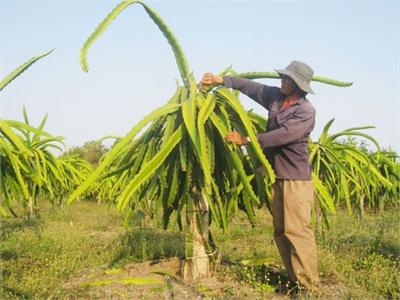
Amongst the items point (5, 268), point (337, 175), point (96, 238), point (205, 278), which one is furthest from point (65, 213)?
point (205, 278)

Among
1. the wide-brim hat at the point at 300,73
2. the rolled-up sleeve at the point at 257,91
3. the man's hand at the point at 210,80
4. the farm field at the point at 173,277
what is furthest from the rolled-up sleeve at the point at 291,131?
the farm field at the point at 173,277

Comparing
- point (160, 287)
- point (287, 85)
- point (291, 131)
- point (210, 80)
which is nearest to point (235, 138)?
point (291, 131)

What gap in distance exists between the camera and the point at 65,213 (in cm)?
1445

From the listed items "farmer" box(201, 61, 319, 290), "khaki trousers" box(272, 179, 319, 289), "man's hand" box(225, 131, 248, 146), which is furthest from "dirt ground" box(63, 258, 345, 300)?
"man's hand" box(225, 131, 248, 146)

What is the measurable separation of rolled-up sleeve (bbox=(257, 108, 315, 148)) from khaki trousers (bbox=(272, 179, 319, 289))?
0.40 meters

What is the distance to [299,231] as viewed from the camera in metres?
3.79

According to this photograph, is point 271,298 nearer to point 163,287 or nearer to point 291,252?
point 291,252

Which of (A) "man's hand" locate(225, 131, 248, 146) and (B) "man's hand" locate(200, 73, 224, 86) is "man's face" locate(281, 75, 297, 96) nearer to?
(B) "man's hand" locate(200, 73, 224, 86)

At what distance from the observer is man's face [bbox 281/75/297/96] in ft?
12.6

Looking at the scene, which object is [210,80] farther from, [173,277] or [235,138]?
[173,277]

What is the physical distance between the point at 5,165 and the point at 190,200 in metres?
1.57

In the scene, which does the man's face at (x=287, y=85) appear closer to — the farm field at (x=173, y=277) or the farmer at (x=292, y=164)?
the farmer at (x=292, y=164)

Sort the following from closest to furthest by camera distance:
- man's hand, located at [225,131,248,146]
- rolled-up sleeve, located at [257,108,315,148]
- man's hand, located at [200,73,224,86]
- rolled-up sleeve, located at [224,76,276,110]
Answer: man's hand, located at [225,131,248,146], rolled-up sleeve, located at [257,108,315,148], man's hand, located at [200,73,224,86], rolled-up sleeve, located at [224,76,276,110]

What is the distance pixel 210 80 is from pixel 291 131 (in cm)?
81
